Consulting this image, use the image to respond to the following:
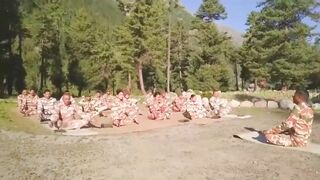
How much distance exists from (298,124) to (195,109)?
7.49 meters

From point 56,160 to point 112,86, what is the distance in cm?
3839

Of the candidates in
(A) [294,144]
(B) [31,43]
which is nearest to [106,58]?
(B) [31,43]

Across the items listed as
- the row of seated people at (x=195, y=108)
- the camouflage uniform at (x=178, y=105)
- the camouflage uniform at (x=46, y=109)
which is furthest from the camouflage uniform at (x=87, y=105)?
the camouflage uniform at (x=178, y=105)

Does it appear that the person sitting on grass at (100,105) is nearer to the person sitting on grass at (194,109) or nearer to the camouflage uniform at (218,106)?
the person sitting on grass at (194,109)

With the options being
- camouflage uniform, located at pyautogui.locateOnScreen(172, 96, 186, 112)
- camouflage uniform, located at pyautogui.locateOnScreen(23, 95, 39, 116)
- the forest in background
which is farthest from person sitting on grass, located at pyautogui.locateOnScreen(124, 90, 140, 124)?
the forest in background

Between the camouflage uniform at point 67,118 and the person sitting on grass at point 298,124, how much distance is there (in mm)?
5968

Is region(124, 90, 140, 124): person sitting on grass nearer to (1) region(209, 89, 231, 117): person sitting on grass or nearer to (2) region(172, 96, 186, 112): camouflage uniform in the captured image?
(1) region(209, 89, 231, 117): person sitting on grass

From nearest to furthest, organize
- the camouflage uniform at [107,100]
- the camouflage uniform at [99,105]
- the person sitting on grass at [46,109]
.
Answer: the person sitting on grass at [46,109], the camouflage uniform at [99,105], the camouflage uniform at [107,100]

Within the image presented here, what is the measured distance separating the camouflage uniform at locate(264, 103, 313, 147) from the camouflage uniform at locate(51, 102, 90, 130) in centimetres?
586

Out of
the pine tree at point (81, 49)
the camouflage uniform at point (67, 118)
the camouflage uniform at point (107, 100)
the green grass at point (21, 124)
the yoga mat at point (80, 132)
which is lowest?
the yoga mat at point (80, 132)

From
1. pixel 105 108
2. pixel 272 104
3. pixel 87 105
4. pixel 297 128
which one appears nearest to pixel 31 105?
pixel 87 105

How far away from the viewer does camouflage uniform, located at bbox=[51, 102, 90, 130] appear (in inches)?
526

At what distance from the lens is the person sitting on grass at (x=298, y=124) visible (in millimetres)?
→ 9602

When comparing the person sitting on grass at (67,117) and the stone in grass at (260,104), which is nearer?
the person sitting on grass at (67,117)
